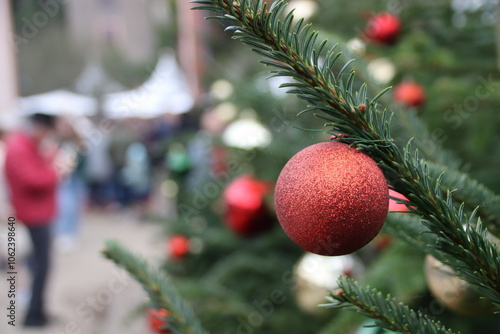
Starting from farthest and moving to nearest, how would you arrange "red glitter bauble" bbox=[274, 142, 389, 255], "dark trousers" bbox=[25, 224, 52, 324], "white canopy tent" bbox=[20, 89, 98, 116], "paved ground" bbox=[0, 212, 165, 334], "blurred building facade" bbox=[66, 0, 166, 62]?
"blurred building facade" bbox=[66, 0, 166, 62] < "white canopy tent" bbox=[20, 89, 98, 116] < "paved ground" bbox=[0, 212, 165, 334] < "dark trousers" bbox=[25, 224, 52, 324] < "red glitter bauble" bbox=[274, 142, 389, 255]

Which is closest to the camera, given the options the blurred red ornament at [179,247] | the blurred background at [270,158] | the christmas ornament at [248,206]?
the blurred background at [270,158]

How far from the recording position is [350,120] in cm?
45

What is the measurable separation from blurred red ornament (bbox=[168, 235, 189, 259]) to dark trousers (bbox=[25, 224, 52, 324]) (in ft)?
4.23

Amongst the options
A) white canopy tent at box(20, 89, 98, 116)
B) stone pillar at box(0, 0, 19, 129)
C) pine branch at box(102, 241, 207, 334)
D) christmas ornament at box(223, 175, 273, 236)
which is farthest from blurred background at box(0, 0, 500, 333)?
white canopy tent at box(20, 89, 98, 116)

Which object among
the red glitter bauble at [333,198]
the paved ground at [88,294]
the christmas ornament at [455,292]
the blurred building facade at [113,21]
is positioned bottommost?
the blurred building facade at [113,21]

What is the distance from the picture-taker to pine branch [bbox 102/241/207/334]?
746mm

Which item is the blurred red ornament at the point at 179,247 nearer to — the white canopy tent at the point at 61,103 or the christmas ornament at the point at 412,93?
the christmas ornament at the point at 412,93

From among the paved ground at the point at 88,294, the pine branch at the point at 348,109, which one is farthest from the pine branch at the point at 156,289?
the paved ground at the point at 88,294

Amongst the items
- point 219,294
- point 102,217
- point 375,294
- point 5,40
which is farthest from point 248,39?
point 102,217

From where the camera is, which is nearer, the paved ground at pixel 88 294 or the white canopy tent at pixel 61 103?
the paved ground at pixel 88 294

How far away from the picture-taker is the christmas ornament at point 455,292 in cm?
67

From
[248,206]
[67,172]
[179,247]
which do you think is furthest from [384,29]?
[67,172]

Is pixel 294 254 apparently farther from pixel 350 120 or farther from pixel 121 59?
pixel 121 59

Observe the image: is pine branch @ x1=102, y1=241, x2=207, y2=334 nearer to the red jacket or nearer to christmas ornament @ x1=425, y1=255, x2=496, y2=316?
christmas ornament @ x1=425, y1=255, x2=496, y2=316
